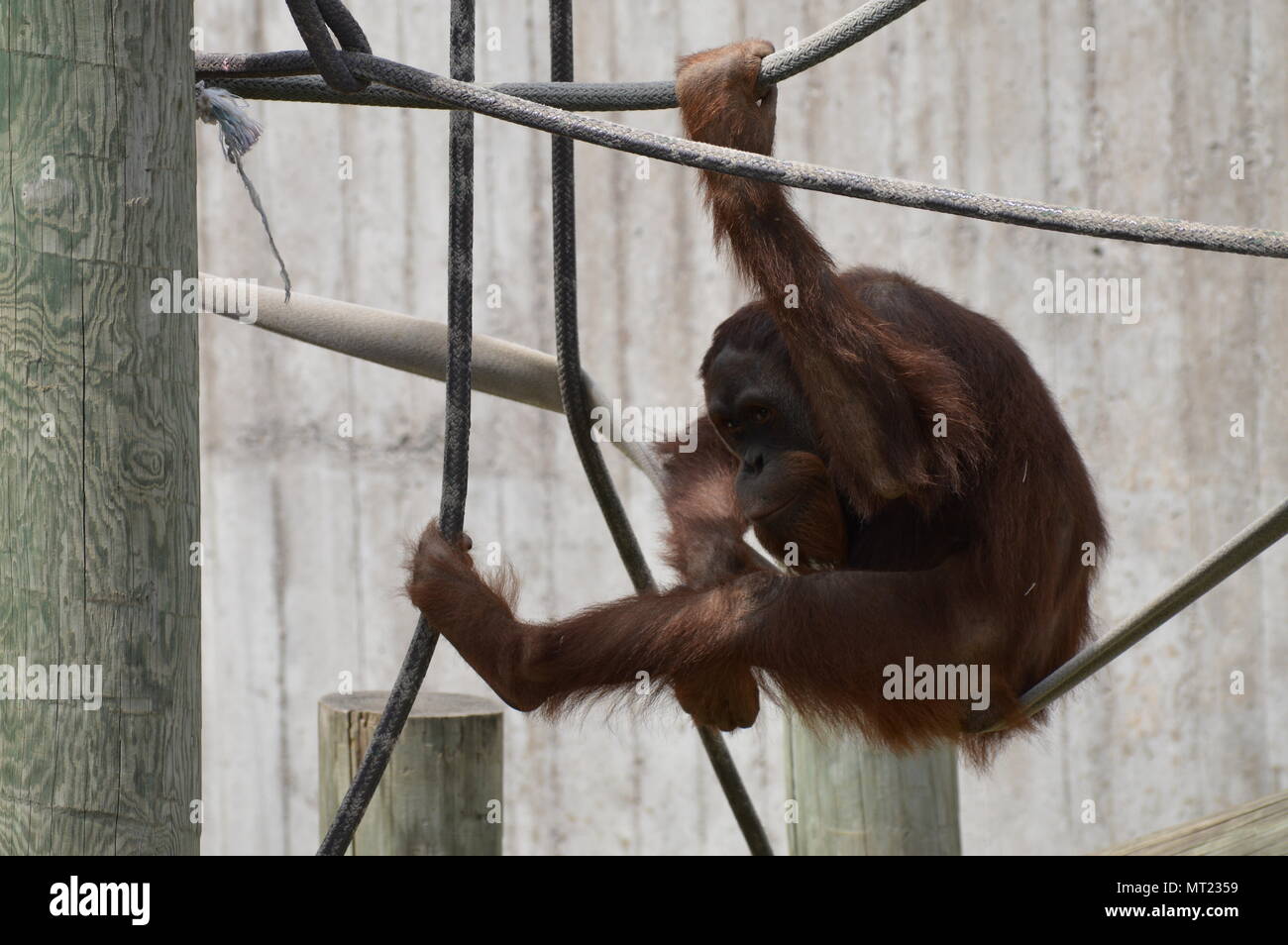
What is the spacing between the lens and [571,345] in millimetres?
2697

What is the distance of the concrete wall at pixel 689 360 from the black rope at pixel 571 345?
1.88 metres

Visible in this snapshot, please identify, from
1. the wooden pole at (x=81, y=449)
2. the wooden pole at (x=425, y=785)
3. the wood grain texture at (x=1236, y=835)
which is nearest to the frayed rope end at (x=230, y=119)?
the wooden pole at (x=81, y=449)

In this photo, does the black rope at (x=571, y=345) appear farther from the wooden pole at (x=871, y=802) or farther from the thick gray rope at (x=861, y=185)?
the thick gray rope at (x=861, y=185)

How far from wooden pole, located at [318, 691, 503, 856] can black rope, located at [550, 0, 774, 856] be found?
48 centimetres

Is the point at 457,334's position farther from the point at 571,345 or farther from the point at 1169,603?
the point at 1169,603

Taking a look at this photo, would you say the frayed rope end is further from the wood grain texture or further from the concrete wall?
the concrete wall

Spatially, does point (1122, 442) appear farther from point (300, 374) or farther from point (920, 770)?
point (300, 374)

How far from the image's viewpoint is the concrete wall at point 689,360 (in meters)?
4.94

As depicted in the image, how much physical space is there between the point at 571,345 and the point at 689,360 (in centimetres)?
258

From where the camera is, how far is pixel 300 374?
215 inches

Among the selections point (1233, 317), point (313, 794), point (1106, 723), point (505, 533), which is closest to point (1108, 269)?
point (1233, 317)

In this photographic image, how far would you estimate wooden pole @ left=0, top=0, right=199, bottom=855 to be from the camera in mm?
1761

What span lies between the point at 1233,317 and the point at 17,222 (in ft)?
13.7

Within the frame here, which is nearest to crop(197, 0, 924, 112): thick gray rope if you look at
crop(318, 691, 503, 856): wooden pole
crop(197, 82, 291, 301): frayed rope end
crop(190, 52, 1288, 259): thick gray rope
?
crop(197, 82, 291, 301): frayed rope end
